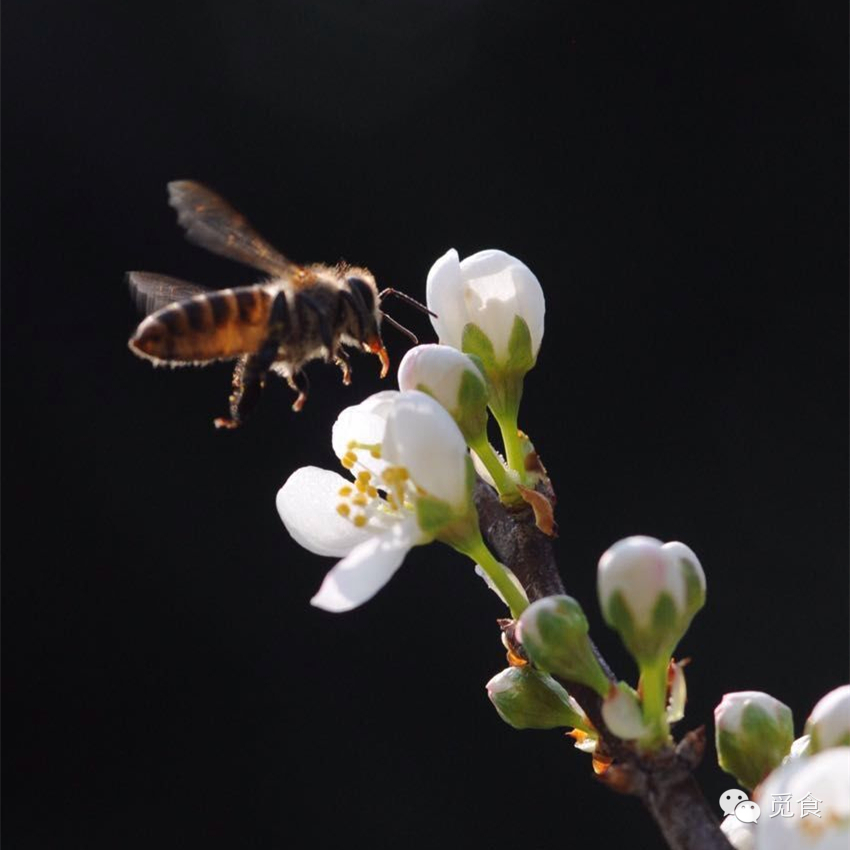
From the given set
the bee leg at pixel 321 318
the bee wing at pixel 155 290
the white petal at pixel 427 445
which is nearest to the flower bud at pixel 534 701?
the white petal at pixel 427 445

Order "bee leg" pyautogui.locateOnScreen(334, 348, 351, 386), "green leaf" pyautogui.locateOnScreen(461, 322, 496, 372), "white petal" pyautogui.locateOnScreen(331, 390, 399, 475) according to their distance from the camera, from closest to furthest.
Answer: "white petal" pyautogui.locateOnScreen(331, 390, 399, 475), "green leaf" pyautogui.locateOnScreen(461, 322, 496, 372), "bee leg" pyautogui.locateOnScreen(334, 348, 351, 386)

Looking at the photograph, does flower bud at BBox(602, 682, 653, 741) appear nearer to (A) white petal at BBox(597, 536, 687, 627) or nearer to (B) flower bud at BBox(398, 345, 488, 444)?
(A) white petal at BBox(597, 536, 687, 627)

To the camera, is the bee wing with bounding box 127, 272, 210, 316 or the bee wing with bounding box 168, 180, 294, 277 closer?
the bee wing with bounding box 168, 180, 294, 277

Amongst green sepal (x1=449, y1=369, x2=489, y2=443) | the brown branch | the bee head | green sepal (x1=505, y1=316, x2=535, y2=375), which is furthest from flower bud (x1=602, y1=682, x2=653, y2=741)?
the bee head

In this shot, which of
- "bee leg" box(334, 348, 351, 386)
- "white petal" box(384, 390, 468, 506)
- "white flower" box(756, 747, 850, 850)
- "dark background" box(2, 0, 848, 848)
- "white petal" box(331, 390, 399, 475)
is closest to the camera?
"white flower" box(756, 747, 850, 850)

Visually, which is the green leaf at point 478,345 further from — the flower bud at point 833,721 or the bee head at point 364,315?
the flower bud at point 833,721

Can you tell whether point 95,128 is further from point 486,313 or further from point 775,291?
point 486,313

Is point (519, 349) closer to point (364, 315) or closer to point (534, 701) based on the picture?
point (364, 315)
